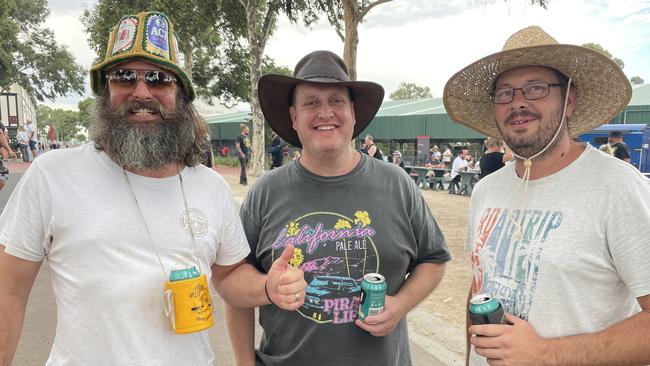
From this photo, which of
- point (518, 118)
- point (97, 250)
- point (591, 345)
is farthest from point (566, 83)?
point (97, 250)

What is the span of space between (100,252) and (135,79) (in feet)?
2.28

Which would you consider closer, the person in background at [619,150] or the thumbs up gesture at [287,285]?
the thumbs up gesture at [287,285]

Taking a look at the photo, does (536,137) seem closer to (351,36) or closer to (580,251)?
(580,251)

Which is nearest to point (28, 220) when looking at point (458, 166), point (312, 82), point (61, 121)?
point (312, 82)

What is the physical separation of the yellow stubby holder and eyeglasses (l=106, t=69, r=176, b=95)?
31.1 inches

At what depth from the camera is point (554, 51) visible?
1624 millimetres

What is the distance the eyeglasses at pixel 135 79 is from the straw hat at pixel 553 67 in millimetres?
1357

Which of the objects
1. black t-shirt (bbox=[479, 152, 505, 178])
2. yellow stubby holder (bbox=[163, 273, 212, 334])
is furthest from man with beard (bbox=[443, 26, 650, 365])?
black t-shirt (bbox=[479, 152, 505, 178])

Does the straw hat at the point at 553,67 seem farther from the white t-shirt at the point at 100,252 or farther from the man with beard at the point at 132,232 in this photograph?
the white t-shirt at the point at 100,252

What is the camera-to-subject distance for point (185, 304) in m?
1.40

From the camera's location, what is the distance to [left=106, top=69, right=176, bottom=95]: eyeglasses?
1635 millimetres

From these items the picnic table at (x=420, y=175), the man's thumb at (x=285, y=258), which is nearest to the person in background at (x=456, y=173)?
the picnic table at (x=420, y=175)

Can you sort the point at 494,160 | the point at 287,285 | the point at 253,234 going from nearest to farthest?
the point at 287,285 < the point at 253,234 < the point at 494,160

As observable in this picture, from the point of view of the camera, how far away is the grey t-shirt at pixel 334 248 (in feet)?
5.87
